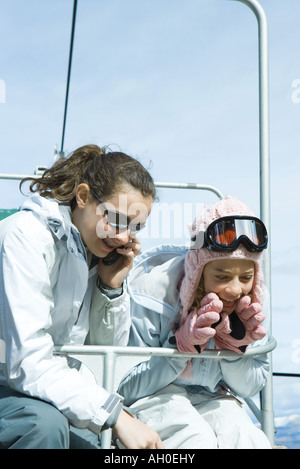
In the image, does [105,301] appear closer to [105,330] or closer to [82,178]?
[105,330]

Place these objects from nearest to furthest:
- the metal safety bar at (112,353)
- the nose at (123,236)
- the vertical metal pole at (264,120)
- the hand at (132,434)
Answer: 1. the hand at (132,434)
2. the metal safety bar at (112,353)
3. the nose at (123,236)
4. the vertical metal pole at (264,120)

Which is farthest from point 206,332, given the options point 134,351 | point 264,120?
point 264,120

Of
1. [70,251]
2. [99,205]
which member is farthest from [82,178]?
[70,251]

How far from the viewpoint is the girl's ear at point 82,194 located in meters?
1.95

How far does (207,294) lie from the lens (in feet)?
6.26

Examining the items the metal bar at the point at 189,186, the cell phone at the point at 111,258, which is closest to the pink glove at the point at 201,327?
the cell phone at the point at 111,258

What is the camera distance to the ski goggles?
6.23 feet

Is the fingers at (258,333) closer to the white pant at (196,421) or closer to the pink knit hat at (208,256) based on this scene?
the pink knit hat at (208,256)

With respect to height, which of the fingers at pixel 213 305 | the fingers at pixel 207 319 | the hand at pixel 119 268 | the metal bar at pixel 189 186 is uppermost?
the metal bar at pixel 189 186

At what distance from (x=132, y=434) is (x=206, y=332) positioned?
1.51ft

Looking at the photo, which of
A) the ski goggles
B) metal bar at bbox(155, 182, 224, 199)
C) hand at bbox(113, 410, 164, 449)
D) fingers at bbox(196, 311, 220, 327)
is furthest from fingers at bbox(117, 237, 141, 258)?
metal bar at bbox(155, 182, 224, 199)

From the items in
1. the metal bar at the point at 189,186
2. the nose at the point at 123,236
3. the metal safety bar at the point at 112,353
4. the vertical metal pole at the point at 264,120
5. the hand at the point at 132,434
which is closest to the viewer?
the hand at the point at 132,434

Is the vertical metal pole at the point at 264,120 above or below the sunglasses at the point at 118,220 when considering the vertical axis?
above

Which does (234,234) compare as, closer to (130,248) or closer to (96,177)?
(130,248)
